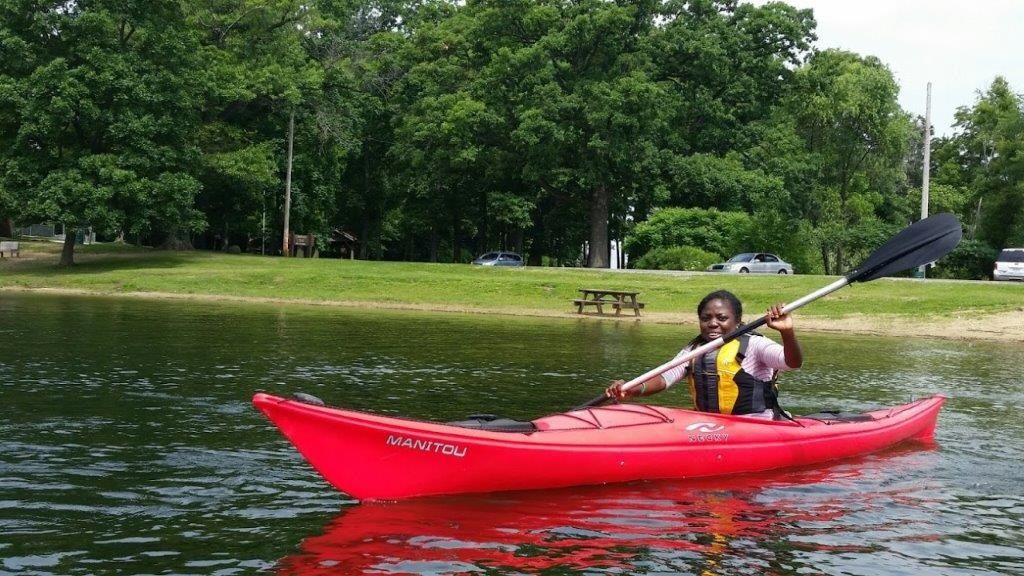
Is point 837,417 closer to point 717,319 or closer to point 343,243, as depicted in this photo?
point 717,319

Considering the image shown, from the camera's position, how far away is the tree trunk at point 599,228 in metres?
51.9

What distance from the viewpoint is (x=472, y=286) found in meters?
37.5

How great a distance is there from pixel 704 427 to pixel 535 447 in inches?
74.2

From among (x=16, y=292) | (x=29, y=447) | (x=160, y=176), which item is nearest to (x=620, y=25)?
(x=160, y=176)

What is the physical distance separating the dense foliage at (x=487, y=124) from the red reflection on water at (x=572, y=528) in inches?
1443

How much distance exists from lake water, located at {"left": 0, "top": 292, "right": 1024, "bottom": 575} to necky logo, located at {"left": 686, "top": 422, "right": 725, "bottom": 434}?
487 millimetres

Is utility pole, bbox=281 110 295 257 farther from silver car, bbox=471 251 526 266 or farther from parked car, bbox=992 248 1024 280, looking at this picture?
parked car, bbox=992 248 1024 280

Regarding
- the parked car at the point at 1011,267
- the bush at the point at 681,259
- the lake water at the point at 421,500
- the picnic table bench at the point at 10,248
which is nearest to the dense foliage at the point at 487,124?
the bush at the point at 681,259

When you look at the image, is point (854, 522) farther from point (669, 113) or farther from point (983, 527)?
point (669, 113)

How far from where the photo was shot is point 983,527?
841 centimetres

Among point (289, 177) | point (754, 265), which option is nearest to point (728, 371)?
point (754, 265)

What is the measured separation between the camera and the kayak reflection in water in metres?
9.95

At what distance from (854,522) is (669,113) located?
43.7 metres

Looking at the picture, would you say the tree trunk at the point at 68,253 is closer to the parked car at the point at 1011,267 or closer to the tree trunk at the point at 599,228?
the tree trunk at the point at 599,228
